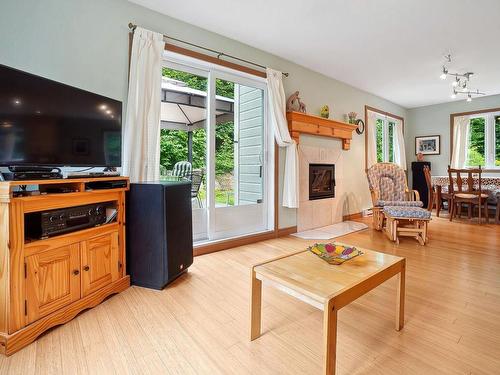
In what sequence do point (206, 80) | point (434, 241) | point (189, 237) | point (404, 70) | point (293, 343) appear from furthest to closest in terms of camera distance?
point (404, 70) → point (434, 241) → point (206, 80) → point (189, 237) → point (293, 343)

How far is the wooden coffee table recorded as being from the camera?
111cm

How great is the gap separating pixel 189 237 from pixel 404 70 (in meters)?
4.30

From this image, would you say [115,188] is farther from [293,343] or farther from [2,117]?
[293,343]

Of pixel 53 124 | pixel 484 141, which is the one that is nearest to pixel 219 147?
pixel 53 124

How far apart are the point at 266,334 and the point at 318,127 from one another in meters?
3.40

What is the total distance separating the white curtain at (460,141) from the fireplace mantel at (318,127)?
3.09 m

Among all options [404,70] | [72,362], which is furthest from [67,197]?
[404,70]

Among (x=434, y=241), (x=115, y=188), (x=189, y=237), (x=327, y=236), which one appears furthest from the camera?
(x=327, y=236)

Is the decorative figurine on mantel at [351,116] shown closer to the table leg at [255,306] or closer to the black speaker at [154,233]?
the black speaker at [154,233]

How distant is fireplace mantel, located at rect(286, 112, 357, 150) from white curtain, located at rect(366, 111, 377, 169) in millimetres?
819

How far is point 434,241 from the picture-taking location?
11.7 feet

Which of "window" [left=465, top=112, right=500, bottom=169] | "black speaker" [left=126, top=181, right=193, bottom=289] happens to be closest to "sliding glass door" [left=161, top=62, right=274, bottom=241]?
"black speaker" [left=126, top=181, right=193, bottom=289]

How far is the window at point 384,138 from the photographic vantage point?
20.0 ft

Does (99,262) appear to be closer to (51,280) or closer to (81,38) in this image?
(51,280)
